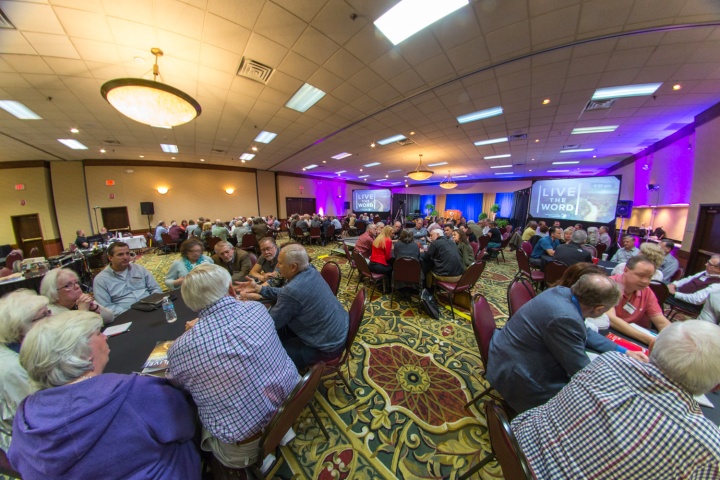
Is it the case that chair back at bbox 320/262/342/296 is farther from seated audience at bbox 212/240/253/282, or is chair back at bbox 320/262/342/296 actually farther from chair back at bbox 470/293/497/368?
chair back at bbox 470/293/497/368

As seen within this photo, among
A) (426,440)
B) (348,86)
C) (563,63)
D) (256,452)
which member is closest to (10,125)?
(348,86)

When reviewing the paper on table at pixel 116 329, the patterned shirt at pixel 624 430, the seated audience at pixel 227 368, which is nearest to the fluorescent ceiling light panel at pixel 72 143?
the paper on table at pixel 116 329

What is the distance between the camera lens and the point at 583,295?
50.3 inches

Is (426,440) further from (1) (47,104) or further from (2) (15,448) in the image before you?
(1) (47,104)

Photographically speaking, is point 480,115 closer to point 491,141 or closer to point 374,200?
point 491,141

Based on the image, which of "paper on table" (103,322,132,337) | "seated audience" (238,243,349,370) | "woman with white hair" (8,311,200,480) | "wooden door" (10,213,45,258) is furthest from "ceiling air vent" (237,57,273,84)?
"wooden door" (10,213,45,258)

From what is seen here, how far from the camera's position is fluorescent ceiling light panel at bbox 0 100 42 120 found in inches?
146

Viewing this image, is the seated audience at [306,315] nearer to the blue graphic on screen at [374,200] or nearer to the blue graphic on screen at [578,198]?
the blue graphic on screen at [578,198]

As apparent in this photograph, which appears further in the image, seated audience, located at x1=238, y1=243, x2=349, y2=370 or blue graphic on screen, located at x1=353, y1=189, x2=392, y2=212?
blue graphic on screen, located at x1=353, y1=189, x2=392, y2=212

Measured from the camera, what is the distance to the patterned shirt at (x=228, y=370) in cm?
95

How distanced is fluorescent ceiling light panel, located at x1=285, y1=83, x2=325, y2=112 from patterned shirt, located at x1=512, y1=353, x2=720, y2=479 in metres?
4.32

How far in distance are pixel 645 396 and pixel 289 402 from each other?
4.45 ft

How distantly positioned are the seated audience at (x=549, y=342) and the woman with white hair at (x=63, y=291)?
2877 millimetres

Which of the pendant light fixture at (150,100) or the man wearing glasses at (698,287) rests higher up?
the pendant light fixture at (150,100)
